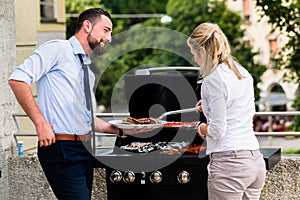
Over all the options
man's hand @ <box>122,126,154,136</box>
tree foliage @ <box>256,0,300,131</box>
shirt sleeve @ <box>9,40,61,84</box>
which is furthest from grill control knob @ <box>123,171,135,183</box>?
tree foliage @ <box>256,0,300,131</box>

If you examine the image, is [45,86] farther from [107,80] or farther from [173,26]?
[107,80]

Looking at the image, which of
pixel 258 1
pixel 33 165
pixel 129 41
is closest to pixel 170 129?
pixel 33 165

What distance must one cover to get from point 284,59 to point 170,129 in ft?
24.6

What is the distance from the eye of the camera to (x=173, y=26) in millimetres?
39938

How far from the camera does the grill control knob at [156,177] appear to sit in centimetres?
473

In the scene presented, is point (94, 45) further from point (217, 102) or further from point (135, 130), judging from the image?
point (217, 102)

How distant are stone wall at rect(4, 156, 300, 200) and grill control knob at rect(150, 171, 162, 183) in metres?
0.83

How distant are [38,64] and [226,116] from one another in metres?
1.12

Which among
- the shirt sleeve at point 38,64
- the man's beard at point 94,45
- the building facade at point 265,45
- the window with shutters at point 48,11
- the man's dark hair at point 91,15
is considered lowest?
the building facade at point 265,45

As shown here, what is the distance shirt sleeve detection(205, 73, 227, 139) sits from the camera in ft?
12.5

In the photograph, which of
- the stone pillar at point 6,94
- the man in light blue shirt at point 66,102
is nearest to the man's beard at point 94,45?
the man in light blue shirt at point 66,102

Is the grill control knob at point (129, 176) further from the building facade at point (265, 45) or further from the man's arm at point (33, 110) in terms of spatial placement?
the building facade at point (265, 45)

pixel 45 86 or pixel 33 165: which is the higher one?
pixel 45 86

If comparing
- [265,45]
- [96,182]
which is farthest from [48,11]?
[265,45]
